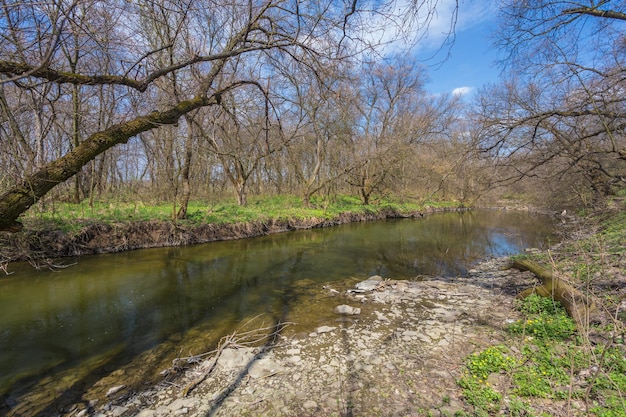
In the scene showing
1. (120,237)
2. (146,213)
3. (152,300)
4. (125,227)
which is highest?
(146,213)

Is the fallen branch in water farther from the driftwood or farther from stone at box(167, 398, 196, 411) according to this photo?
the driftwood

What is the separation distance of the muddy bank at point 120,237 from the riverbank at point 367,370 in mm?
6154


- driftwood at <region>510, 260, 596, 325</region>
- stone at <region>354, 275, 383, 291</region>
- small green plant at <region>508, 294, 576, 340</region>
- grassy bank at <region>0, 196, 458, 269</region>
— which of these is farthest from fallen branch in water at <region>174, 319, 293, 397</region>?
grassy bank at <region>0, 196, 458, 269</region>

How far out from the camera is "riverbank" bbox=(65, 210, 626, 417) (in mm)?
2969

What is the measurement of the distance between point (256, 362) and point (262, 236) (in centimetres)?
1110

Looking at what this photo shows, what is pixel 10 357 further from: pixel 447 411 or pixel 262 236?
pixel 262 236

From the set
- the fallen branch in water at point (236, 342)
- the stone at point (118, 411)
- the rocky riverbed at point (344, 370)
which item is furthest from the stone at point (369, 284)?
the stone at point (118, 411)

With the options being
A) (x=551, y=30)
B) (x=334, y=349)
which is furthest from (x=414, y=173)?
(x=334, y=349)

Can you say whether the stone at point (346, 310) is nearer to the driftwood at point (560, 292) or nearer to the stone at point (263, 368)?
the stone at point (263, 368)

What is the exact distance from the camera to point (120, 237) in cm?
1096

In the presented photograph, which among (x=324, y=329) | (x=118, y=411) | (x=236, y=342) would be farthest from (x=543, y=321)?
(x=118, y=411)

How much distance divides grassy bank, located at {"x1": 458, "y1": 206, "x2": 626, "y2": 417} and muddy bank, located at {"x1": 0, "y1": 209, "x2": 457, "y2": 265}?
366 inches

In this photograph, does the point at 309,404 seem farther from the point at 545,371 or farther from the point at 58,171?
the point at 58,171

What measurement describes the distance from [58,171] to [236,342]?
3343 mm
